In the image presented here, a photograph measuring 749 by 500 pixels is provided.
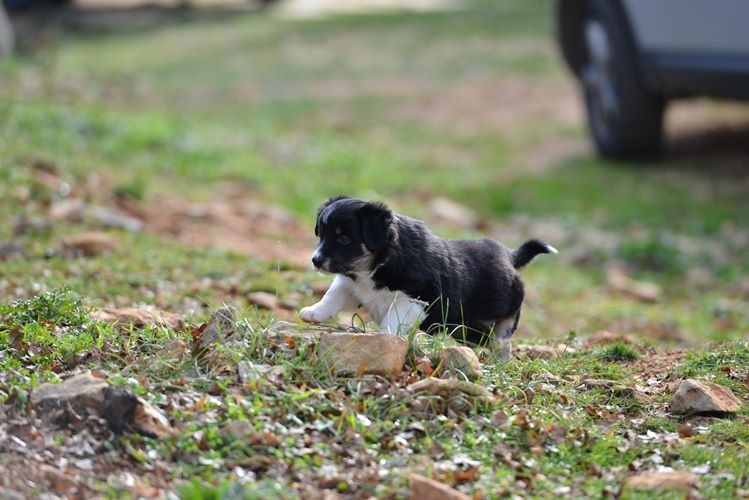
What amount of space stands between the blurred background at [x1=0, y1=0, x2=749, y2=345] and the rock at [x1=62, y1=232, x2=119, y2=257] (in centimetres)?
2

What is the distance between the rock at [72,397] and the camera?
15.5 feet

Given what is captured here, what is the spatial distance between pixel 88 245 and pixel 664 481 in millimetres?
5090

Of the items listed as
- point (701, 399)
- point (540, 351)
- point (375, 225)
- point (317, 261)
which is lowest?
point (540, 351)

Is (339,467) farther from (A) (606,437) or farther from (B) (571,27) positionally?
(B) (571,27)

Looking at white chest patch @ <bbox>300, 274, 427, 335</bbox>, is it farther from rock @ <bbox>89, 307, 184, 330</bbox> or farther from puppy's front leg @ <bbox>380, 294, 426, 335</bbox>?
rock @ <bbox>89, 307, 184, 330</bbox>

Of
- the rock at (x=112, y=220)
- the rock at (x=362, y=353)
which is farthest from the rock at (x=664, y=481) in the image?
the rock at (x=112, y=220)

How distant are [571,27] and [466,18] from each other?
952 cm

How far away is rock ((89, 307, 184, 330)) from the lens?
578 cm

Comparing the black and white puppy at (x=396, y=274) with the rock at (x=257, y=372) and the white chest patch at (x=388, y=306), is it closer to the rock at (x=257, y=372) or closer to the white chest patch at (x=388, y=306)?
the white chest patch at (x=388, y=306)

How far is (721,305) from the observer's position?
9625 mm

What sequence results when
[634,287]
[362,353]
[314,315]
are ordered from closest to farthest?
[362,353], [314,315], [634,287]

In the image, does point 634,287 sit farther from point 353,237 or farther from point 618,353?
point 353,237

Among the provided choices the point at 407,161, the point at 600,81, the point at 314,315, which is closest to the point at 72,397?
the point at 314,315

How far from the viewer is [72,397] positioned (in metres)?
4.74
